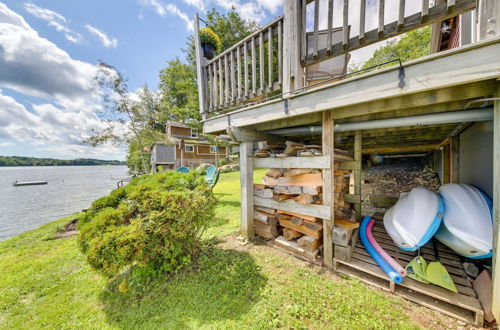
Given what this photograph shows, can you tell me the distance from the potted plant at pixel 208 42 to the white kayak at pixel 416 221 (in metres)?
3.91

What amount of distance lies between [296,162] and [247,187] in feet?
3.32

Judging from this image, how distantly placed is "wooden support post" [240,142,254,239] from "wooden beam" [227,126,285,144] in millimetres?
106

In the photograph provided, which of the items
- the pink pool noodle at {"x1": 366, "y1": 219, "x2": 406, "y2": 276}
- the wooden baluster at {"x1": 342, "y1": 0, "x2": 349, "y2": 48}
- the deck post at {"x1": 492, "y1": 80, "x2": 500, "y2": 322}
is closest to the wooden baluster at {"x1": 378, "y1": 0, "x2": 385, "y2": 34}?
the wooden baluster at {"x1": 342, "y1": 0, "x2": 349, "y2": 48}

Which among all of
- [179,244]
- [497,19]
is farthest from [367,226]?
[179,244]

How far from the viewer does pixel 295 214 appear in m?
2.64

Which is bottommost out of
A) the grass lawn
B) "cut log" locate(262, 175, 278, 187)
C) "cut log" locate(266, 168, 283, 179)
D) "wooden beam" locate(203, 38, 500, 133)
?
the grass lawn

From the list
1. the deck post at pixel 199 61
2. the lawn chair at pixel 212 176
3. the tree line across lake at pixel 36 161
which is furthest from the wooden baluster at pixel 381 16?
the tree line across lake at pixel 36 161

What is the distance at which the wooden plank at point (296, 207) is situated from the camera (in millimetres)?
2291

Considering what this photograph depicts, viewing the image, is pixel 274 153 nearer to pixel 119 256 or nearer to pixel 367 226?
pixel 367 226

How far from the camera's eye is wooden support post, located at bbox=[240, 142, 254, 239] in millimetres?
3010

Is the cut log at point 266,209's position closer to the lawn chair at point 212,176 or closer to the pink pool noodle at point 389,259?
the pink pool noodle at point 389,259

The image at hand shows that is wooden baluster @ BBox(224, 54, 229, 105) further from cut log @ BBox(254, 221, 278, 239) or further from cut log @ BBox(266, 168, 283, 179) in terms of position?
cut log @ BBox(254, 221, 278, 239)

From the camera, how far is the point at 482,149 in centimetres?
242

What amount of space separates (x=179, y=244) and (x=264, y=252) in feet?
4.28
